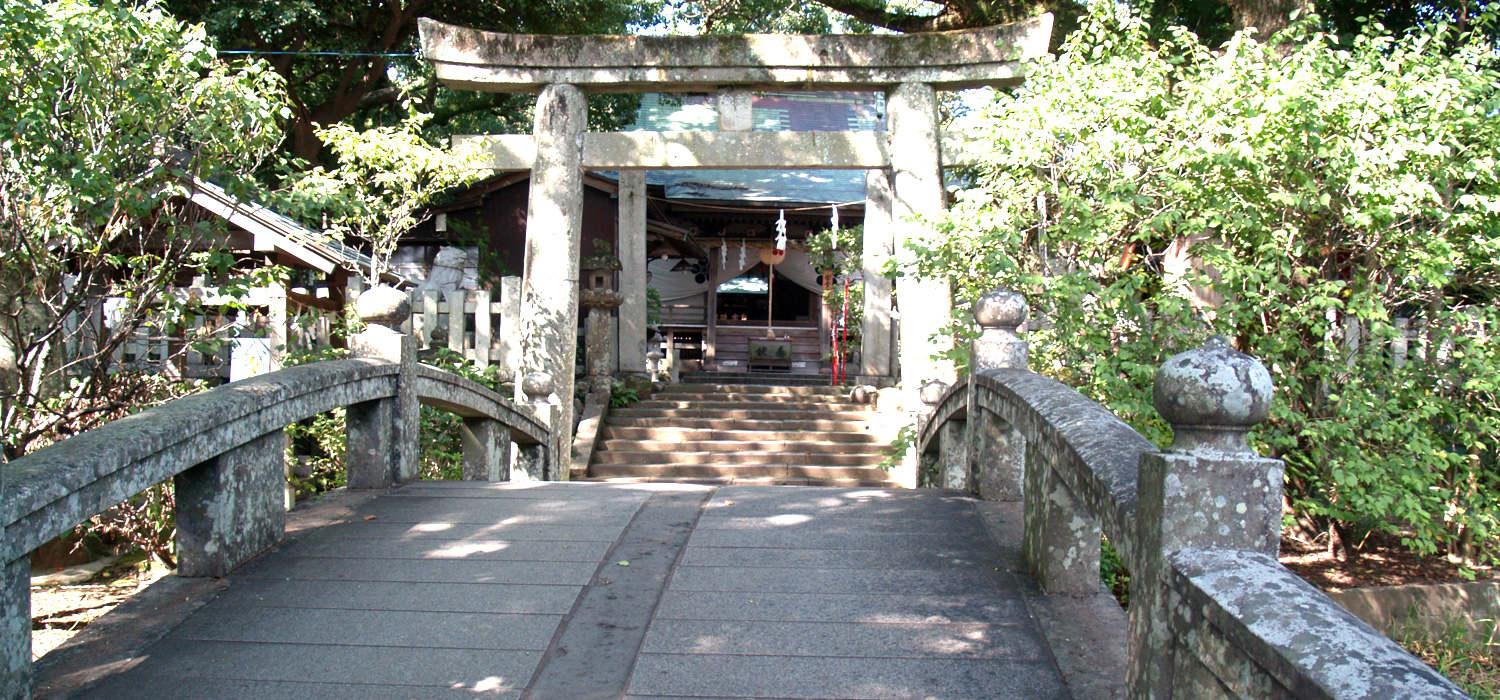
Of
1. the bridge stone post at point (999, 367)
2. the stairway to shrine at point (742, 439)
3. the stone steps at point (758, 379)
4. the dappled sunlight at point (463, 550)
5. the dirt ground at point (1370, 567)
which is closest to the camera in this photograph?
the dappled sunlight at point (463, 550)

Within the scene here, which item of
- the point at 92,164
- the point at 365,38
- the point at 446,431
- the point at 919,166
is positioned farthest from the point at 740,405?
the point at 92,164

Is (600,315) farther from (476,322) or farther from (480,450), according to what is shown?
(480,450)

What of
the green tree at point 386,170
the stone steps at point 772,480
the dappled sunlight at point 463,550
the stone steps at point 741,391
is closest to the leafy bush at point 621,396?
the stone steps at point 741,391

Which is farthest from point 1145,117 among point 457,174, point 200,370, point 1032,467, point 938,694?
point 200,370

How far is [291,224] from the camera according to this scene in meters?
8.64

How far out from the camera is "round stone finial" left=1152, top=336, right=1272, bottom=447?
1904 millimetres

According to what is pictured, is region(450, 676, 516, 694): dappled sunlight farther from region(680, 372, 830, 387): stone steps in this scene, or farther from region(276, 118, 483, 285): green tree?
region(680, 372, 830, 387): stone steps

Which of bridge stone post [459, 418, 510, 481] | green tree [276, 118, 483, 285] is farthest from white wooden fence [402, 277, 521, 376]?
bridge stone post [459, 418, 510, 481]

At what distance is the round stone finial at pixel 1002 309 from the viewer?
465cm

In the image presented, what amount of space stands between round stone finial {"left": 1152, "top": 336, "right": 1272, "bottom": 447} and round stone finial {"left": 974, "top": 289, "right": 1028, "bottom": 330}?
2692 millimetres

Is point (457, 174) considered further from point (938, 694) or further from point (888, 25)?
point (938, 694)

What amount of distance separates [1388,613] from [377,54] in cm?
1162

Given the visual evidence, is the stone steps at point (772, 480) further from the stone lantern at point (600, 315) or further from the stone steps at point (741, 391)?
the stone steps at point (741, 391)

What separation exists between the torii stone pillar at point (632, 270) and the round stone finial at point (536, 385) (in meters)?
4.49
